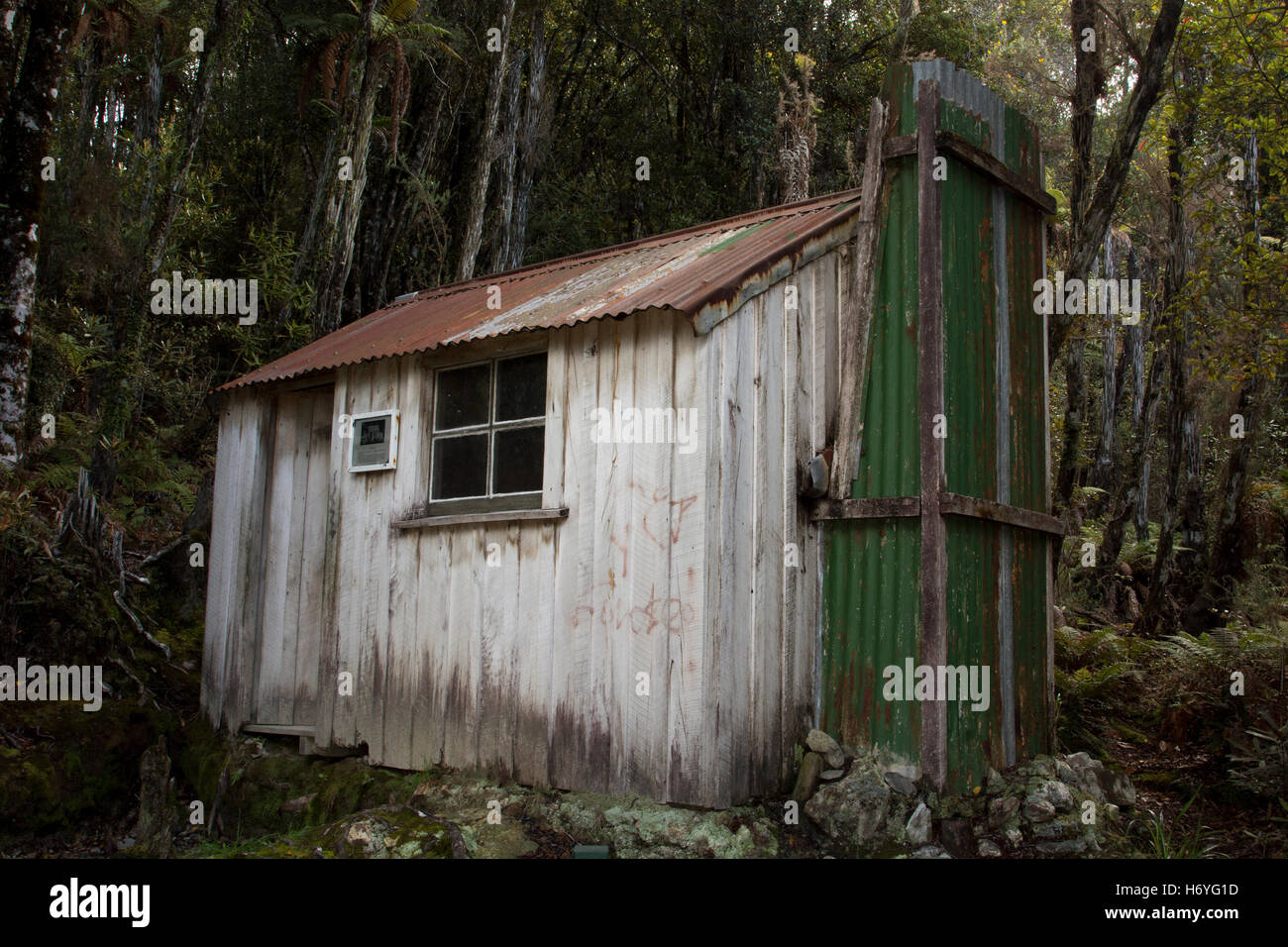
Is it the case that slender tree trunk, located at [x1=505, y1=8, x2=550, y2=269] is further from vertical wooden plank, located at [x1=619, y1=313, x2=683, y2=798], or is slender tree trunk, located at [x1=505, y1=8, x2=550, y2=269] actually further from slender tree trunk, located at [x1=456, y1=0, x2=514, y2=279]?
vertical wooden plank, located at [x1=619, y1=313, x2=683, y2=798]

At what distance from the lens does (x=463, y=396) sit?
720cm

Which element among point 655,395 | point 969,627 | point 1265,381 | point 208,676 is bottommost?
point 208,676

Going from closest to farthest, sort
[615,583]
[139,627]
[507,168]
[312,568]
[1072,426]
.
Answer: [615,583] < [312,568] < [139,627] < [1072,426] < [507,168]

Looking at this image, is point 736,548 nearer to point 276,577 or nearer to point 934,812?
point 934,812

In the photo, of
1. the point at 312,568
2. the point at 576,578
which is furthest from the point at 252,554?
the point at 576,578

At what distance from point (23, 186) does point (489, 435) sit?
5.43 m

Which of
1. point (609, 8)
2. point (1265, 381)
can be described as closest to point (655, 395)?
point (1265, 381)

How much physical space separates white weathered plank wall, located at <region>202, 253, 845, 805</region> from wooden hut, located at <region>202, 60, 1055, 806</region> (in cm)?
2

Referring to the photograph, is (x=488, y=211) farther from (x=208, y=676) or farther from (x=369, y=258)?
(x=208, y=676)

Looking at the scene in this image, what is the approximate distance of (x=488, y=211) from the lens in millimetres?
17516

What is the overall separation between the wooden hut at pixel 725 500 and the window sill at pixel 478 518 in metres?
0.03

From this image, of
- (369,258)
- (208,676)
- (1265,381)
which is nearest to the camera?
(208,676)
